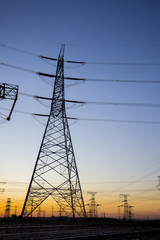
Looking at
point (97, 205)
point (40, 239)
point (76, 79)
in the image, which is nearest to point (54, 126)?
Result: point (76, 79)

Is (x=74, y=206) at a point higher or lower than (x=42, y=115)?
lower

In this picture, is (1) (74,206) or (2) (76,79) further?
(2) (76,79)

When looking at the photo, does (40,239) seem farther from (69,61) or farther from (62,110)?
(69,61)

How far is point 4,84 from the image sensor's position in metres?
13.1

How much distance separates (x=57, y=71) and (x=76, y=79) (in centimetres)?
319

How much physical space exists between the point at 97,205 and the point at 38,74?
71.6 m

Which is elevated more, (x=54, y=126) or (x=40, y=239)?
(x=54, y=126)

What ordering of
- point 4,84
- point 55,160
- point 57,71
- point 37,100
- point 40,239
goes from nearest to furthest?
1. point 40,239
2. point 4,84
3. point 55,160
4. point 37,100
5. point 57,71

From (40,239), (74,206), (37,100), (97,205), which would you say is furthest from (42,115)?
(97,205)

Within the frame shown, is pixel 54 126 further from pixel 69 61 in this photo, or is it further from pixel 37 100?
pixel 69 61

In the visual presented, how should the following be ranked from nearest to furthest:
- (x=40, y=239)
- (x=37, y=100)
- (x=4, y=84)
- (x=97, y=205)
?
(x=40, y=239)
(x=4, y=84)
(x=37, y=100)
(x=97, y=205)

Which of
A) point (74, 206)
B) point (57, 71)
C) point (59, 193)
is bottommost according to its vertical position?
point (74, 206)

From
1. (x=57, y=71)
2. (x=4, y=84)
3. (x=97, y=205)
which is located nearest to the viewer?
(x=4, y=84)

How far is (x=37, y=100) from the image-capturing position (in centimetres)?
2005
